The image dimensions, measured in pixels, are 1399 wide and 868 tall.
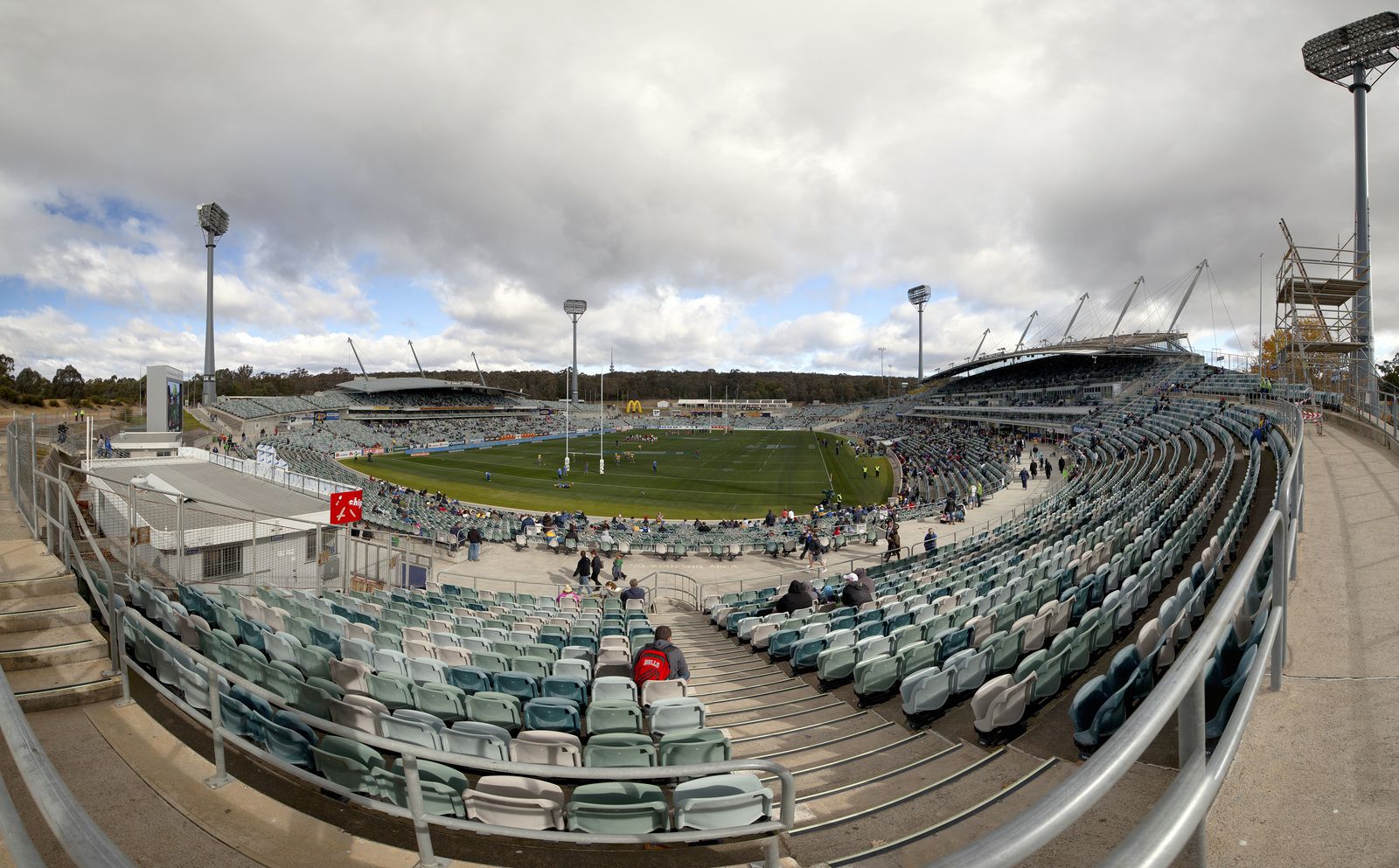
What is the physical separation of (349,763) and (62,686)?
9.38ft

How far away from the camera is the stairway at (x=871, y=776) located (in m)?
4.26

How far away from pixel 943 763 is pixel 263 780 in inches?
218

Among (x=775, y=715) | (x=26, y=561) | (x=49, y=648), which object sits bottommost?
(x=775, y=715)

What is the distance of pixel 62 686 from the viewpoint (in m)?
4.87

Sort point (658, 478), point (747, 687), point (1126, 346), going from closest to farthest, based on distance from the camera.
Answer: point (747, 687)
point (658, 478)
point (1126, 346)

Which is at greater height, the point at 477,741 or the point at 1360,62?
the point at 1360,62

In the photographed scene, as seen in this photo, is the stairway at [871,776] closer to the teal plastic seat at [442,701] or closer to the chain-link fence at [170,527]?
the teal plastic seat at [442,701]

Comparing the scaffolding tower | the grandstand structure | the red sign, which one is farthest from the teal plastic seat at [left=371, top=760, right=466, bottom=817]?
the scaffolding tower

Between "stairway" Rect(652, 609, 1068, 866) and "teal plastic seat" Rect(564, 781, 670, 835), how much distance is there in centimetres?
103

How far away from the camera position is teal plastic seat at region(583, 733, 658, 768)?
4.68m

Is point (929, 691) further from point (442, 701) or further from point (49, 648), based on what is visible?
point (49, 648)

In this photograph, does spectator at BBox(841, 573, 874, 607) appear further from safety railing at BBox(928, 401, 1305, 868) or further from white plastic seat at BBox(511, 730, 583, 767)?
safety railing at BBox(928, 401, 1305, 868)

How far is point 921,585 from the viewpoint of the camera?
13.1 m

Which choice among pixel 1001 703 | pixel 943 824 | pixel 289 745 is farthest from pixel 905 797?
pixel 289 745
